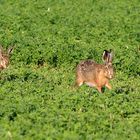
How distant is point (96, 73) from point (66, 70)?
109 inches

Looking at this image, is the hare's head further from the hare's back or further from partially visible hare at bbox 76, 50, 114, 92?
the hare's back

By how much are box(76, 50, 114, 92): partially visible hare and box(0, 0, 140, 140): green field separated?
0.51 feet

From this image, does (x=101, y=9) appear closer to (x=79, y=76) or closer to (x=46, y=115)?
(x=79, y=76)

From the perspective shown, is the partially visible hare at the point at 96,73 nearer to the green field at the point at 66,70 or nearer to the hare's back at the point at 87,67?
the hare's back at the point at 87,67

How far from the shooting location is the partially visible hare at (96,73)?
1121 cm

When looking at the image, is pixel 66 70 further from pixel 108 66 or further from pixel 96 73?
pixel 108 66

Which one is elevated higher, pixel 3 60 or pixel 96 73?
pixel 3 60

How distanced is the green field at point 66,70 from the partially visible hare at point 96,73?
0.15m

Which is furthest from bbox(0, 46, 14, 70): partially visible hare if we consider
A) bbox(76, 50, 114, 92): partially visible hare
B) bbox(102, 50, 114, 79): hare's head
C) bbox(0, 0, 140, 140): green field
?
bbox(102, 50, 114, 79): hare's head

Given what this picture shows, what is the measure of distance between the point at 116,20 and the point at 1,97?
10.0m

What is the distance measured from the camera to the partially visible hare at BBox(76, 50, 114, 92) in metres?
11.2

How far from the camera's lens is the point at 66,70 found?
14.1 meters

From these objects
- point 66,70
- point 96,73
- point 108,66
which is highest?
point 108,66

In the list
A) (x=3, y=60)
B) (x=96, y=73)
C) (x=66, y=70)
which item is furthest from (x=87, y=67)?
(x=66, y=70)
